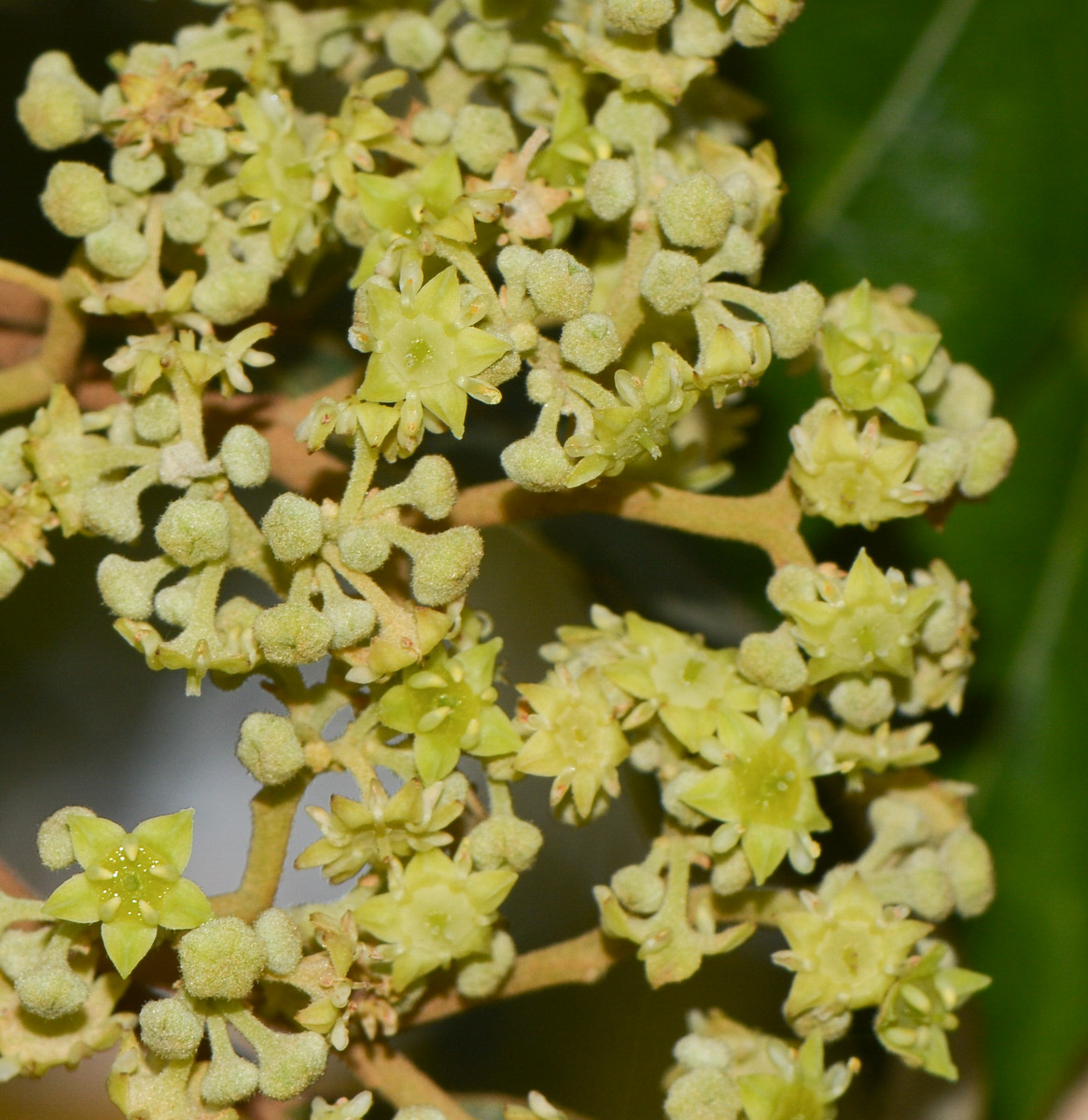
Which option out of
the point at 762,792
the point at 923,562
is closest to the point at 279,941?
the point at 762,792

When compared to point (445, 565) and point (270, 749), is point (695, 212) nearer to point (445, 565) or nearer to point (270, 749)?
point (445, 565)

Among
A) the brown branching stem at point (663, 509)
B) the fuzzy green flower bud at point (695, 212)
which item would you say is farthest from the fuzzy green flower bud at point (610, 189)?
the brown branching stem at point (663, 509)

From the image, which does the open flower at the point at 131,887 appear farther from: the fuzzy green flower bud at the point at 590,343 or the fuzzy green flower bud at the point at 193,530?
the fuzzy green flower bud at the point at 590,343

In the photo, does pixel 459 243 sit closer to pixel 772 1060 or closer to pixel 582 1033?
pixel 772 1060

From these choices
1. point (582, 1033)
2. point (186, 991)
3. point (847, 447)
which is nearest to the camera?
point (186, 991)

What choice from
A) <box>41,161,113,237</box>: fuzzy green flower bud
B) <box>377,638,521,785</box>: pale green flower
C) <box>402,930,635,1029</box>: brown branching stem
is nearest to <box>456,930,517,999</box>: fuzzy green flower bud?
<box>402,930,635,1029</box>: brown branching stem

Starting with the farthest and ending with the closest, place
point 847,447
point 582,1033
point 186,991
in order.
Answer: point 582,1033
point 847,447
point 186,991

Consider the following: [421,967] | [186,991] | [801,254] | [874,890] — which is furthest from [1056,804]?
[186,991]
